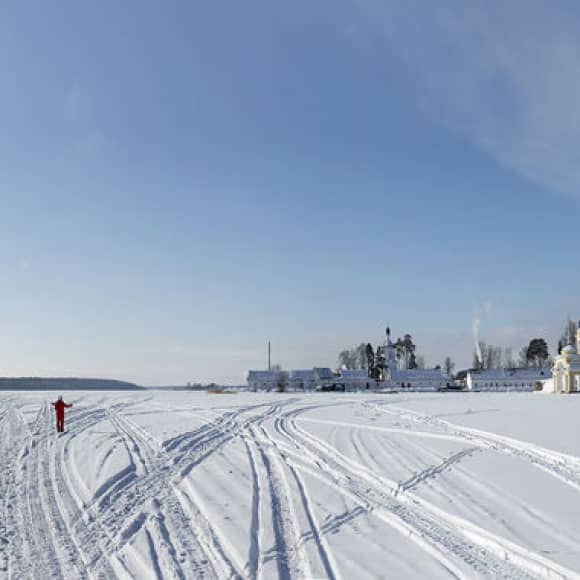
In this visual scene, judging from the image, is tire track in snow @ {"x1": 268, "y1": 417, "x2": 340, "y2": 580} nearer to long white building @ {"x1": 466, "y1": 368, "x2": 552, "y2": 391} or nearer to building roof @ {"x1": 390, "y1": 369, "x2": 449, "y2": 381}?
long white building @ {"x1": 466, "y1": 368, "x2": 552, "y2": 391}

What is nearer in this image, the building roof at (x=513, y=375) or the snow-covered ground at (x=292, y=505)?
the snow-covered ground at (x=292, y=505)

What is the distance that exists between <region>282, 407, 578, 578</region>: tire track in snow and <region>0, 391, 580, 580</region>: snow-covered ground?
3 centimetres

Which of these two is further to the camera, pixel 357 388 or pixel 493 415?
pixel 357 388

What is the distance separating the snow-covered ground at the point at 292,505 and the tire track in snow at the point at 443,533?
28 mm

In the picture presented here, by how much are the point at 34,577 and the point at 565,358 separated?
219 feet

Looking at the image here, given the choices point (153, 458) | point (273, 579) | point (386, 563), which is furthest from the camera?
point (153, 458)

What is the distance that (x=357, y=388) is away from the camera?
3974 inches

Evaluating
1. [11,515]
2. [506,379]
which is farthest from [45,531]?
[506,379]

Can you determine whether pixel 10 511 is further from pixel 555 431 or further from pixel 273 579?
pixel 555 431

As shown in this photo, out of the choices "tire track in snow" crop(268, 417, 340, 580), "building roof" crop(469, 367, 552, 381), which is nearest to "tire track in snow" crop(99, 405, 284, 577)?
"tire track in snow" crop(268, 417, 340, 580)

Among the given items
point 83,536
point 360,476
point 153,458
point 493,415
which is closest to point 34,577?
point 83,536

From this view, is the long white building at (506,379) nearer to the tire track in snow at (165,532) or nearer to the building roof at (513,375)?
the building roof at (513,375)

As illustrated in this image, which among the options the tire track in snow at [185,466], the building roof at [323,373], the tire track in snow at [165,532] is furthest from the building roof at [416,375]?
the tire track in snow at [165,532]

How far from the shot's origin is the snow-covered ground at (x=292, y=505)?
24.0 ft
